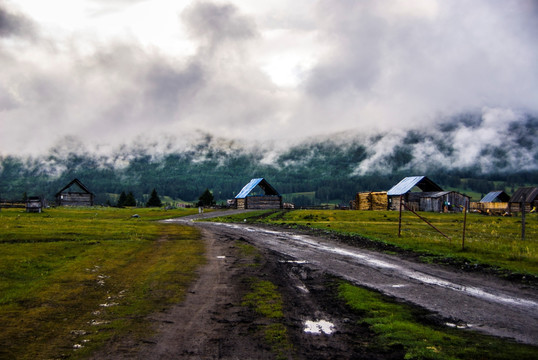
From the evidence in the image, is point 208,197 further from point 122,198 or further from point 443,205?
point 443,205

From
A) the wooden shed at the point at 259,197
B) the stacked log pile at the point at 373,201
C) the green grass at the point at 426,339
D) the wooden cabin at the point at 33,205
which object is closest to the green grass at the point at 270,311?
the green grass at the point at 426,339

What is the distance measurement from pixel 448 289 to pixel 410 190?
97.1 meters

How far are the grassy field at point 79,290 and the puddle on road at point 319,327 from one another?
4.15 m

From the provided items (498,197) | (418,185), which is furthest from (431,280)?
(498,197)

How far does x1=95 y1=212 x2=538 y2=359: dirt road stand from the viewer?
852 cm

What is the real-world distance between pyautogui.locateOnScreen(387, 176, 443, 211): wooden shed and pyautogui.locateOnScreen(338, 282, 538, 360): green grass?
94424 millimetres

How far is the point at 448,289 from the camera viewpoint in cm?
1463

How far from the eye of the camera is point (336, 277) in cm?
1677

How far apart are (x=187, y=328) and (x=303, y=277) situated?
782cm

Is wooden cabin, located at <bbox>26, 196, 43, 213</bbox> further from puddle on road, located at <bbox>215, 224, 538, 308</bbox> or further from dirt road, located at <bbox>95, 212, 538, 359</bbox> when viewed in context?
puddle on road, located at <bbox>215, 224, 538, 308</bbox>

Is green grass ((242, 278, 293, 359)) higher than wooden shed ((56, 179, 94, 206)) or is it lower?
lower

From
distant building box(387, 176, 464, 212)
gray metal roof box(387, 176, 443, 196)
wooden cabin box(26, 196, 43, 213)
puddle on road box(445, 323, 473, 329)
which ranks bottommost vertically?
puddle on road box(445, 323, 473, 329)

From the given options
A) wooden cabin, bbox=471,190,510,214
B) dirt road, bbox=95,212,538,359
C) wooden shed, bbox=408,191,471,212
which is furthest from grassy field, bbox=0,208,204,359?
wooden cabin, bbox=471,190,510,214

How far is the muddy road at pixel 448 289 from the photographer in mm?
10477
